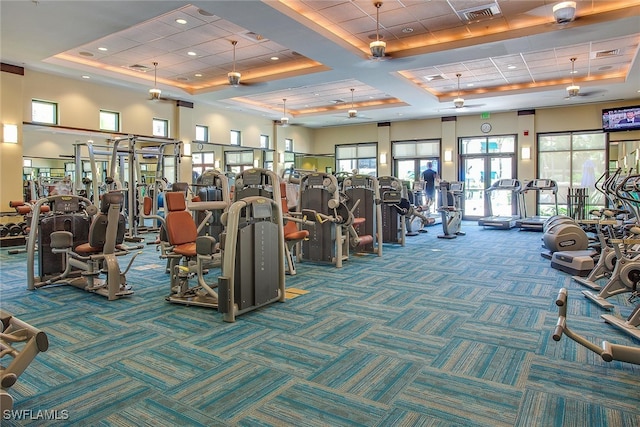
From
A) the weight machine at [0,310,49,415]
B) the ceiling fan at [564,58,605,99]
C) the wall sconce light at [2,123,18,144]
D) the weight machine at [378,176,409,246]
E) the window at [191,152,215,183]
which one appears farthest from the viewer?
the window at [191,152,215,183]

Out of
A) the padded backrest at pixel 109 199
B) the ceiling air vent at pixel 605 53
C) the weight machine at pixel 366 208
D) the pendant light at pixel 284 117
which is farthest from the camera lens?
the pendant light at pixel 284 117

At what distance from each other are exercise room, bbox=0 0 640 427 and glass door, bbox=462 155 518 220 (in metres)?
0.07

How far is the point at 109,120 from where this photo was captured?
34.9ft

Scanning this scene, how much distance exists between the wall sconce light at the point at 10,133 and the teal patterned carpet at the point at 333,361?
5.31m

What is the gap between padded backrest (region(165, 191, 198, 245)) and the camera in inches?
176

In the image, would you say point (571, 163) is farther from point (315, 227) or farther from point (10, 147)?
point (10, 147)

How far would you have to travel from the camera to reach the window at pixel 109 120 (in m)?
10.5

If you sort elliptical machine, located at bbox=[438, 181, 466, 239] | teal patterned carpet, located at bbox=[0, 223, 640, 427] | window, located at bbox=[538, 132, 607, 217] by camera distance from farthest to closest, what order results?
window, located at bbox=[538, 132, 607, 217] < elliptical machine, located at bbox=[438, 181, 466, 239] < teal patterned carpet, located at bbox=[0, 223, 640, 427]

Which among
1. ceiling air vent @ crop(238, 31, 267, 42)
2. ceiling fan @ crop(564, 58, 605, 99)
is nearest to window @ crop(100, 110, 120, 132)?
ceiling air vent @ crop(238, 31, 267, 42)

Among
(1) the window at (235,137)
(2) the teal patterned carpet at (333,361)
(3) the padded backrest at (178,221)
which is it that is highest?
(1) the window at (235,137)

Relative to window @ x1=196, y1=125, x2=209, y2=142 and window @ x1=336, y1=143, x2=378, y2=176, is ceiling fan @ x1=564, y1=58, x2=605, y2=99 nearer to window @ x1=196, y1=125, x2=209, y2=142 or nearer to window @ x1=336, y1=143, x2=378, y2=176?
window @ x1=336, y1=143, x2=378, y2=176

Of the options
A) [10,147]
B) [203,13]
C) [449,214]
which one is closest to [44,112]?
[10,147]

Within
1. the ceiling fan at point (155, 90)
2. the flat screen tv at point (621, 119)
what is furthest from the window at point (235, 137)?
the flat screen tv at point (621, 119)

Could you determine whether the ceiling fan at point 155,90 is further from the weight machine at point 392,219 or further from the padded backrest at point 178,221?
the padded backrest at point 178,221
